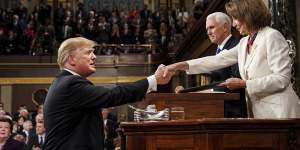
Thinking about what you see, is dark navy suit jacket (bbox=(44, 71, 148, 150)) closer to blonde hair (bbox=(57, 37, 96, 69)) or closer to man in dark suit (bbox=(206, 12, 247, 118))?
blonde hair (bbox=(57, 37, 96, 69))

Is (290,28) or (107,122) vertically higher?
(290,28)

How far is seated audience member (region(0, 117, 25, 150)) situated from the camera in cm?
524

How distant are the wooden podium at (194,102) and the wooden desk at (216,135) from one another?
384mm

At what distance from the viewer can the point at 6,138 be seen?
5289mm

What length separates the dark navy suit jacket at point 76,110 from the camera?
271cm

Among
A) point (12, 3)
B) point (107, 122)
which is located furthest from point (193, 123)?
point (12, 3)

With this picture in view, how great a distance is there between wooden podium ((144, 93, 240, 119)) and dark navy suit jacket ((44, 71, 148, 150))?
0.22 metres

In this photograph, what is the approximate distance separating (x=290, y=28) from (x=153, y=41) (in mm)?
11013

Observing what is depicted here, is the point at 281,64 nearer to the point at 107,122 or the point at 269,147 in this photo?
the point at 269,147

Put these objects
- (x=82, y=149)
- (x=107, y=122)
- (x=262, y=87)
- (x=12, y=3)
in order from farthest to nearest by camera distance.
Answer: (x=12, y=3), (x=107, y=122), (x=262, y=87), (x=82, y=149)

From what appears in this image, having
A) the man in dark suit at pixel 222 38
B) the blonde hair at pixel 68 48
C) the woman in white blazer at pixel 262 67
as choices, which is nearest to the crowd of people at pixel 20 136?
the man in dark suit at pixel 222 38

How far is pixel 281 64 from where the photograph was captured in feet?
9.60

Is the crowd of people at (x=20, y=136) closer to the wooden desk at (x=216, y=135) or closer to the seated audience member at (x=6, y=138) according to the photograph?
the seated audience member at (x=6, y=138)

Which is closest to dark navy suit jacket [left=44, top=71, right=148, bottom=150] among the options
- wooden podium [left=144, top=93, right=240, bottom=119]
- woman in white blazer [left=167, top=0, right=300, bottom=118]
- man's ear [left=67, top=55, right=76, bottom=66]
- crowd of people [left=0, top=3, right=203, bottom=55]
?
man's ear [left=67, top=55, right=76, bottom=66]
